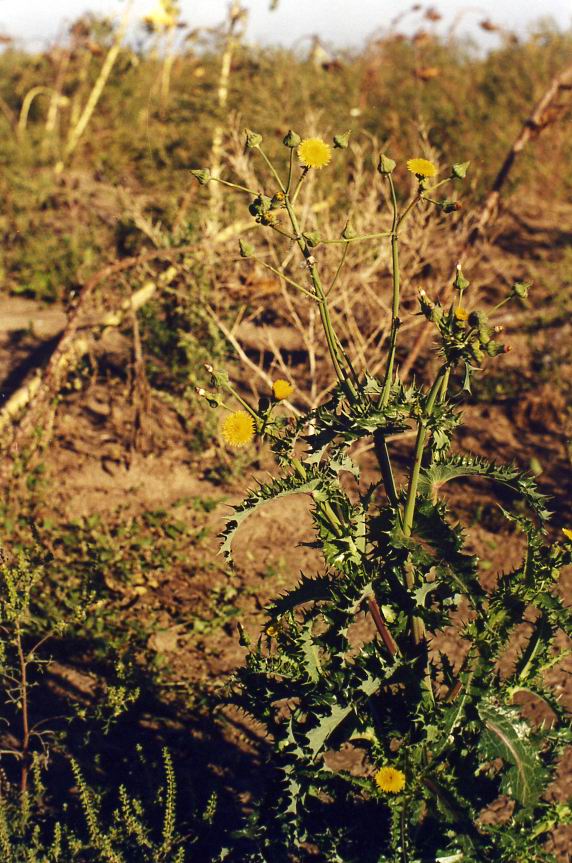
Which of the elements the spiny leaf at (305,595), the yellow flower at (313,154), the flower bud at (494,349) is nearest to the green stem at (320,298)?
the yellow flower at (313,154)

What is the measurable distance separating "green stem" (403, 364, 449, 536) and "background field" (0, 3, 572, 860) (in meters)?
0.74

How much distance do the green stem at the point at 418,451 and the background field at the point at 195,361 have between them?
743mm

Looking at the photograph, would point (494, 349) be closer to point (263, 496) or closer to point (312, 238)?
point (312, 238)

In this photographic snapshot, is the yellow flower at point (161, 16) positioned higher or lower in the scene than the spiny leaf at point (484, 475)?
higher

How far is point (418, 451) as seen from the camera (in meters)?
1.87

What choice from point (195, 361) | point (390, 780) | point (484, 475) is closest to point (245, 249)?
point (484, 475)

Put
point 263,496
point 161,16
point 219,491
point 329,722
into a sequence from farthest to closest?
point 161,16, point 219,491, point 329,722, point 263,496

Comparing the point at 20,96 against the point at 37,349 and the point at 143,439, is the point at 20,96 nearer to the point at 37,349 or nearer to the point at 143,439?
the point at 37,349

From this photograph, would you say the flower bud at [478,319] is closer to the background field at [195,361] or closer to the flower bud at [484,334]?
the flower bud at [484,334]

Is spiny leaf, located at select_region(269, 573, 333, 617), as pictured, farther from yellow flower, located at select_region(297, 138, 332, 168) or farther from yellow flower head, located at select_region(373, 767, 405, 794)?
yellow flower, located at select_region(297, 138, 332, 168)

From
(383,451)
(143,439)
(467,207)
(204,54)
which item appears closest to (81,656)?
(143,439)

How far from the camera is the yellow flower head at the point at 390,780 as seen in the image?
6.30 feet

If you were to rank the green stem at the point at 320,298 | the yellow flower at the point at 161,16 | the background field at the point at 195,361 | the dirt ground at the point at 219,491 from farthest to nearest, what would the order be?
the yellow flower at the point at 161,16 → the dirt ground at the point at 219,491 → the background field at the point at 195,361 → the green stem at the point at 320,298

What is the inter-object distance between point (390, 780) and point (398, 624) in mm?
361
